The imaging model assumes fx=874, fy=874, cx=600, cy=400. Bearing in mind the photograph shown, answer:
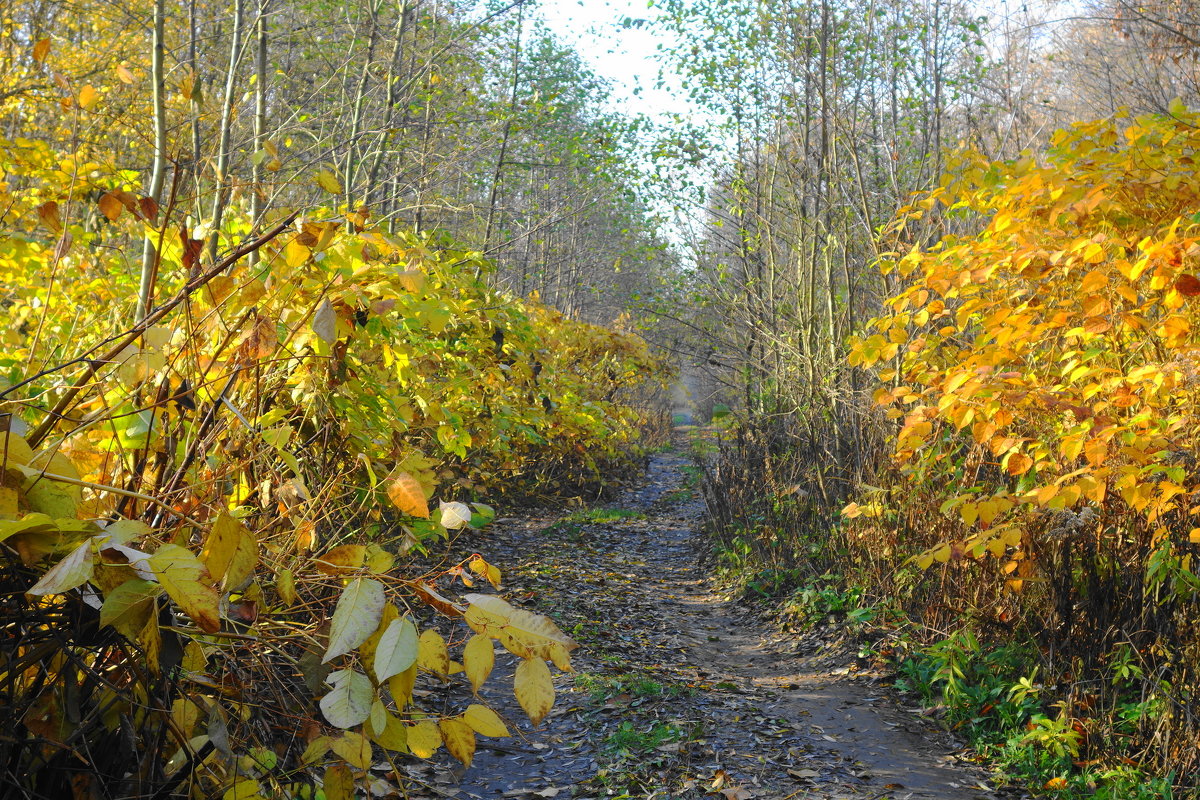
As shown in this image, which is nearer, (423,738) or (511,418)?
(423,738)

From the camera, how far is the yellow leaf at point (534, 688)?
1.40m

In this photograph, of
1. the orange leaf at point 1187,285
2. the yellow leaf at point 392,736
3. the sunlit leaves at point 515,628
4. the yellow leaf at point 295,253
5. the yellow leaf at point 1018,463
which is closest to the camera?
the sunlit leaves at point 515,628

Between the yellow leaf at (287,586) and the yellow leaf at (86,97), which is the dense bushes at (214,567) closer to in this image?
the yellow leaf at (287,586)

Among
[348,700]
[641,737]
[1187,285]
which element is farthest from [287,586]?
[1187,285]

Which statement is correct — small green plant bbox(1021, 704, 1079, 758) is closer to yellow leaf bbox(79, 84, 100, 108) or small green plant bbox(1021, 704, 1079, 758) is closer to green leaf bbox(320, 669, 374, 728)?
green leaf bbox(320, 669, 374, 728)

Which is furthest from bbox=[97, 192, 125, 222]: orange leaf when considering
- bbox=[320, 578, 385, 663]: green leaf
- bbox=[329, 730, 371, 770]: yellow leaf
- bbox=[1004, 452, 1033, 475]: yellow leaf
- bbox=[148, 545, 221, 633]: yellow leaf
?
bbox=[1004, 452, 1033, 475]: yellow leaf

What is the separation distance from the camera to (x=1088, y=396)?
3137 millimetres

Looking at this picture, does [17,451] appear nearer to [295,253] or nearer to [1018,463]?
[295,253]

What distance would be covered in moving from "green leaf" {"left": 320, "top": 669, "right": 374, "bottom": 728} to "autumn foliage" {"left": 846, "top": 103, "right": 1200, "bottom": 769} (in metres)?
2.55

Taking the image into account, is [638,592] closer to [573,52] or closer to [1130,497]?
[1130,497]

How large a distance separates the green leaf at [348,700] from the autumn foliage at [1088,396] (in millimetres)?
2554

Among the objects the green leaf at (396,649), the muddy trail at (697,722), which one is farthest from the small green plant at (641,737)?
the green leaf at (396,649)

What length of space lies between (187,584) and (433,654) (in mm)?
472

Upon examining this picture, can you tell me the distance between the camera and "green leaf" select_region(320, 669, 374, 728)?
133 centimetres
